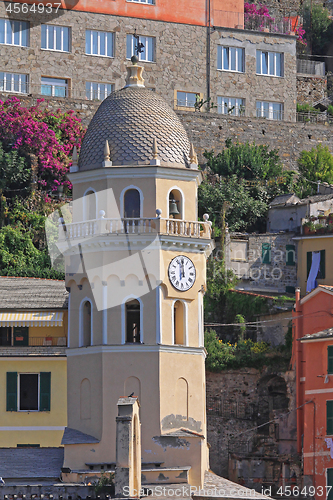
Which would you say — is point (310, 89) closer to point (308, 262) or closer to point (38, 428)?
point (308, 262)

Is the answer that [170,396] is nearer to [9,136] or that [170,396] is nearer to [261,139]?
[9,136]

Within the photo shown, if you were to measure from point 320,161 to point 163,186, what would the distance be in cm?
3505

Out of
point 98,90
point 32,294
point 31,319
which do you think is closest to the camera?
point 31,319

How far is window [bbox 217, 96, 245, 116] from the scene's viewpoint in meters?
86.1

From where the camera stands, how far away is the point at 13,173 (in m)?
71.2

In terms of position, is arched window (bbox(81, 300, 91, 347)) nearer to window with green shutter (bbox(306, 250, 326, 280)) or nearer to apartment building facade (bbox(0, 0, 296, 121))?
window with green shutter (bbox(306, 250, 326, 280))

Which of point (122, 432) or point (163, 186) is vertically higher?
point (163, 186)

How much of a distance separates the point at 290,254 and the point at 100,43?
22.2m

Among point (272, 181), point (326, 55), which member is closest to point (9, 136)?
point (272, 181)

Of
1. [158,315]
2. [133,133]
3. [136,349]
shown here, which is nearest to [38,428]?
[136,349]

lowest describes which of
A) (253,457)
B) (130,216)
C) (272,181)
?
(253,457)

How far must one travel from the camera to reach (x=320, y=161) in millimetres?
82250

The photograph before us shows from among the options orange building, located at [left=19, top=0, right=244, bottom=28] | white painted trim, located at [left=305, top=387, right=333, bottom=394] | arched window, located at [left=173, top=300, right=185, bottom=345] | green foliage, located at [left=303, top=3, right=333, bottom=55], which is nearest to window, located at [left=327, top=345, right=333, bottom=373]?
white painted trim, located at [left=305, top=387, right=333, bottom=394]

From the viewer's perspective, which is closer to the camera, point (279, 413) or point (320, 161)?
point (279, 413)
